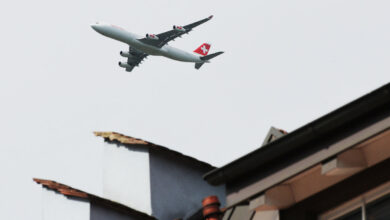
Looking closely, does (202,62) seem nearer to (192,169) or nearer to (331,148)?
(192,169)

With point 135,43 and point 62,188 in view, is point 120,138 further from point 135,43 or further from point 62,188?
point 135,43

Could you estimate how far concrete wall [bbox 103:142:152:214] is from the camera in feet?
36.7

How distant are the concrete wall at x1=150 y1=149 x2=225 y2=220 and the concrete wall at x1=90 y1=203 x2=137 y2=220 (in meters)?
0.67

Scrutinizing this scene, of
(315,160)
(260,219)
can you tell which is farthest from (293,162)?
(260,219)

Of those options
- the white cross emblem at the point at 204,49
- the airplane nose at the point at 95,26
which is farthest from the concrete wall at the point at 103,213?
the white cross emblem at the point at 204,49

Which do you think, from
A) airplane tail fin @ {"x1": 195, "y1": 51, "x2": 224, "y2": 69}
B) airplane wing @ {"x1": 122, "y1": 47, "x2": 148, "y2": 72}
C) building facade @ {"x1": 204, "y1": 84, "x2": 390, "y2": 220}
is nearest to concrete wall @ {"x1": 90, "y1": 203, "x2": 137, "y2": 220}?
building facade @ {"x1": 204, "y1": 84, "x2": 390, "y2": 220}

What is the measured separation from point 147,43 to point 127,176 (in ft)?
211

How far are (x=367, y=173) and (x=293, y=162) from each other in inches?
24.8

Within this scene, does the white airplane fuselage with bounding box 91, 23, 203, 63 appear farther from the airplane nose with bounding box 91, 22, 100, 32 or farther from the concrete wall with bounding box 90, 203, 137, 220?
the concrete wall with bounding box 90, 203, 137, 220

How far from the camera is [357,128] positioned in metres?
5.98

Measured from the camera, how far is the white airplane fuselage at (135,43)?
7150 centimetres

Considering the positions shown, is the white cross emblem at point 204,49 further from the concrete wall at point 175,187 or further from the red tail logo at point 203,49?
the concrete wall at point 175,187

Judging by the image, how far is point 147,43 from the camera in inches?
2972

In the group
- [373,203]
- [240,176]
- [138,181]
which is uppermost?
[138,181]
